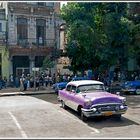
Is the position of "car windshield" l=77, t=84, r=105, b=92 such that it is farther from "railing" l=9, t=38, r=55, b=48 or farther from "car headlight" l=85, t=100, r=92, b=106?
"railing" l=9, t=38, r=55, b=48

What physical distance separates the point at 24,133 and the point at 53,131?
3.51ft

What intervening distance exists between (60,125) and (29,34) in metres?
25.2

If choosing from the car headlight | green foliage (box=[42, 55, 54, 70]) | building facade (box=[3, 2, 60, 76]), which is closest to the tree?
green foliage (box=[42, 55, 54, 70])

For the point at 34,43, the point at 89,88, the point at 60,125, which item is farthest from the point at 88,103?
the point at 34,43

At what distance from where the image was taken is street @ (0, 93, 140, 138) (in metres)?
12.6

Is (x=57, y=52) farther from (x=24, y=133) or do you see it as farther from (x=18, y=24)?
(x=24, y=133)

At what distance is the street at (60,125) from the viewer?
498 inches

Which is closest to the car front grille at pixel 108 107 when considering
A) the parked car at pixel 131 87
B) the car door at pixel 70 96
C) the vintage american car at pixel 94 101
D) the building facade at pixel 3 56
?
the vintage american car at pixel 94 101

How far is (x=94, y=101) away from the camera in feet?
48.0

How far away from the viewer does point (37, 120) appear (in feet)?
51.2

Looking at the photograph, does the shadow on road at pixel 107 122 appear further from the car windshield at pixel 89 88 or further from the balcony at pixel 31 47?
the balcony at pixel 31 47

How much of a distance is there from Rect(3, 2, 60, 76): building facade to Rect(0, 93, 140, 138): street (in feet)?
62.9

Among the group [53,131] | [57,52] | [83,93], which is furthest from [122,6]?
[53,131]

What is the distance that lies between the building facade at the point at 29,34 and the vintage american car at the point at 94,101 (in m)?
21.4
